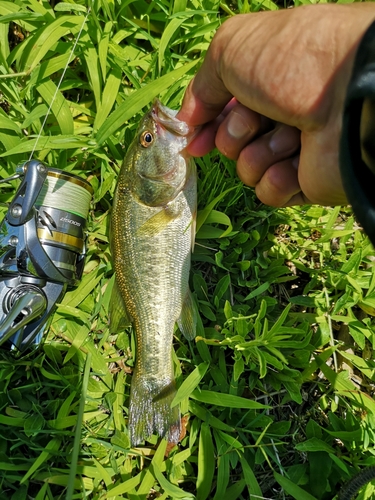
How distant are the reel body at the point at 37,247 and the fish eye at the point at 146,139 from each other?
463mm

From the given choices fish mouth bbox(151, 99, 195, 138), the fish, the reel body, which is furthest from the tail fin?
fish mouth bbox(151, 99, 195, 138)

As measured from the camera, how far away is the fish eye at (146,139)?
2.31m

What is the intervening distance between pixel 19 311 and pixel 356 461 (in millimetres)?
2118

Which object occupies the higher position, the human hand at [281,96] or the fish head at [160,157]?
the human hand at [281,96]

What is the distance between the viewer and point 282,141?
2137mm

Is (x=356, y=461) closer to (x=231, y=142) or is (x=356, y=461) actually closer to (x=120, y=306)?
(x=120, y=306)

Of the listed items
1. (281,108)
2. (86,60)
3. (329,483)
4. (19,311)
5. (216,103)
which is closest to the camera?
(281,108)

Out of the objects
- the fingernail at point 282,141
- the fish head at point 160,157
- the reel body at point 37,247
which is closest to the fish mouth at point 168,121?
the fish head at point 160,157

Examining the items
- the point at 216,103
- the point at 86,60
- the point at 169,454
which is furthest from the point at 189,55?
the point at 169,454

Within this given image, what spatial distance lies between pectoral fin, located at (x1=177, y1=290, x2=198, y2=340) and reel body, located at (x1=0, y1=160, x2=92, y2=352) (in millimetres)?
697

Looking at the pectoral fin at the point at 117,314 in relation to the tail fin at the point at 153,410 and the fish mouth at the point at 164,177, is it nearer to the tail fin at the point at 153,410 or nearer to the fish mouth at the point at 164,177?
the tail fin at the point at 153,410

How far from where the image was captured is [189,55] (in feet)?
9.27

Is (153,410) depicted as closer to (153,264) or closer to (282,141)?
(153,264)

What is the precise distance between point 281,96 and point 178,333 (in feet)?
5.21
